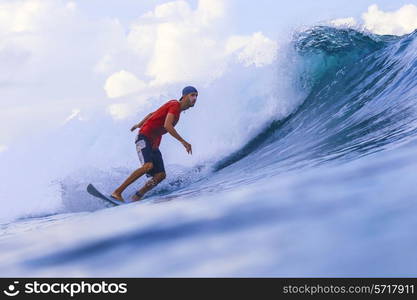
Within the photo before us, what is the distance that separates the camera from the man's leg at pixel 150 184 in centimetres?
787

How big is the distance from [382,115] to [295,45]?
4.63 m

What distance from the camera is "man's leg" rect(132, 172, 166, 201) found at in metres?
7.87

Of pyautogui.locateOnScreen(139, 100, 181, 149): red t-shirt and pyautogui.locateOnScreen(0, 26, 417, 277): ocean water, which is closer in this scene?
pyautogui.locateOnScreen(0, 26, 417, 277): ocean water

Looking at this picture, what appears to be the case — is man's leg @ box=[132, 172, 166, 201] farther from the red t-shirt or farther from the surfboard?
the red t-shirt

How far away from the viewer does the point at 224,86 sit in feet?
41.8

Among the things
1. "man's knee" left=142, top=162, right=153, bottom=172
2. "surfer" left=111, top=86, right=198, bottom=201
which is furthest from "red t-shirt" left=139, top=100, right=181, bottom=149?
"man's knee" left=142, top=162, right=153, bottom=172

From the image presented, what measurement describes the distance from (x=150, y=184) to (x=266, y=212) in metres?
3.33

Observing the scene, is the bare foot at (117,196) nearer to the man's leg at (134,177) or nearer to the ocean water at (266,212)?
the man's leg at (134,177)

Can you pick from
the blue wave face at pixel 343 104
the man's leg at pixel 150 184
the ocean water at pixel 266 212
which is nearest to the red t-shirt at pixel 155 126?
the man's leg at pixel 150 184

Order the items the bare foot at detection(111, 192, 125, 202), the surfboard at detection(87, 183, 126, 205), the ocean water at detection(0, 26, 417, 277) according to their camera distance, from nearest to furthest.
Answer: the ocean water at detection(0, 26, 417, 277)
the surfboard at detection(87, 183, 126, 205)
the bare foot at detection(111, 192, 125, 202)

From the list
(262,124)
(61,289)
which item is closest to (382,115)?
(262,124)

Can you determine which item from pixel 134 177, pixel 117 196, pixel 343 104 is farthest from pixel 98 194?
pixel 343 104

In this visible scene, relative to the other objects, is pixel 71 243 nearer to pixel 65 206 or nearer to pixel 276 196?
pixel 276 196

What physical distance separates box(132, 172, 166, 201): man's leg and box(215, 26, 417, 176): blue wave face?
51.3 inches
